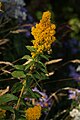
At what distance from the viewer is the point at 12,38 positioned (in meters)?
4.41

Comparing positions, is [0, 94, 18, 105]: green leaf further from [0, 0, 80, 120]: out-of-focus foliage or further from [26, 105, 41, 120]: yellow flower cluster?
[26, 105, 41, 120]: yellow flower cluster

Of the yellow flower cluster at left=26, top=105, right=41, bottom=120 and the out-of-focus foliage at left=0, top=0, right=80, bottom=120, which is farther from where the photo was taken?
the out-of-focus foliage at left=0, top=0, right=80, bottom=120

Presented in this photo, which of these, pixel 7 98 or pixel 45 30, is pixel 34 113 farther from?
pixel 45 30

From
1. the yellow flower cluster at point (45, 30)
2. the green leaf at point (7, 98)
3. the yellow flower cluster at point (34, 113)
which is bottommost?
the yellow flower cluster at point (34, 113)

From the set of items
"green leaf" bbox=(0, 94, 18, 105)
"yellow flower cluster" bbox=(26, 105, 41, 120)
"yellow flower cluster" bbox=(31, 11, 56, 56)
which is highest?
"yellow flower cluster" bbox=(31, 11, 56, 56)

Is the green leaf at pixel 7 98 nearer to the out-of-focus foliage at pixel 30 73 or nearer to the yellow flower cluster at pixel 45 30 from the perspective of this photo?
the out-of-focus foliage at pixel 30 73

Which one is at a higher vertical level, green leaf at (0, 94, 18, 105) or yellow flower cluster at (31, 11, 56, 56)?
yellow flower cluster at (31, 11, 56, 56)

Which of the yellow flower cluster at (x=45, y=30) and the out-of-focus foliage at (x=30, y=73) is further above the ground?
the yellow flower cluster at (x=45, y=30)

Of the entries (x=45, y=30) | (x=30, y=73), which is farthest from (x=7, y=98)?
(x=45, y=30)

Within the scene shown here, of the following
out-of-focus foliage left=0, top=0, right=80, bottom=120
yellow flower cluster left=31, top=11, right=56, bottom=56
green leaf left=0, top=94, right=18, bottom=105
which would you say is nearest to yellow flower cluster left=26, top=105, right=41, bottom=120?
out-of-focus foliage left=0, top=0, right=80, bottom=120

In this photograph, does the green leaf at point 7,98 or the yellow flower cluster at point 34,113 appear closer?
the yellow flower cluster at point 34,113

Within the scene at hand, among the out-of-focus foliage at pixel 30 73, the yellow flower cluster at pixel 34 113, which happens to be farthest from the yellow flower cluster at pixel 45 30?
the yellow flower cluster at pixel 34 113

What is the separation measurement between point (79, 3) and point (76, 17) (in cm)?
29

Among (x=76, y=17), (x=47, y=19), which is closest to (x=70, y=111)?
(x=47, y=19)
